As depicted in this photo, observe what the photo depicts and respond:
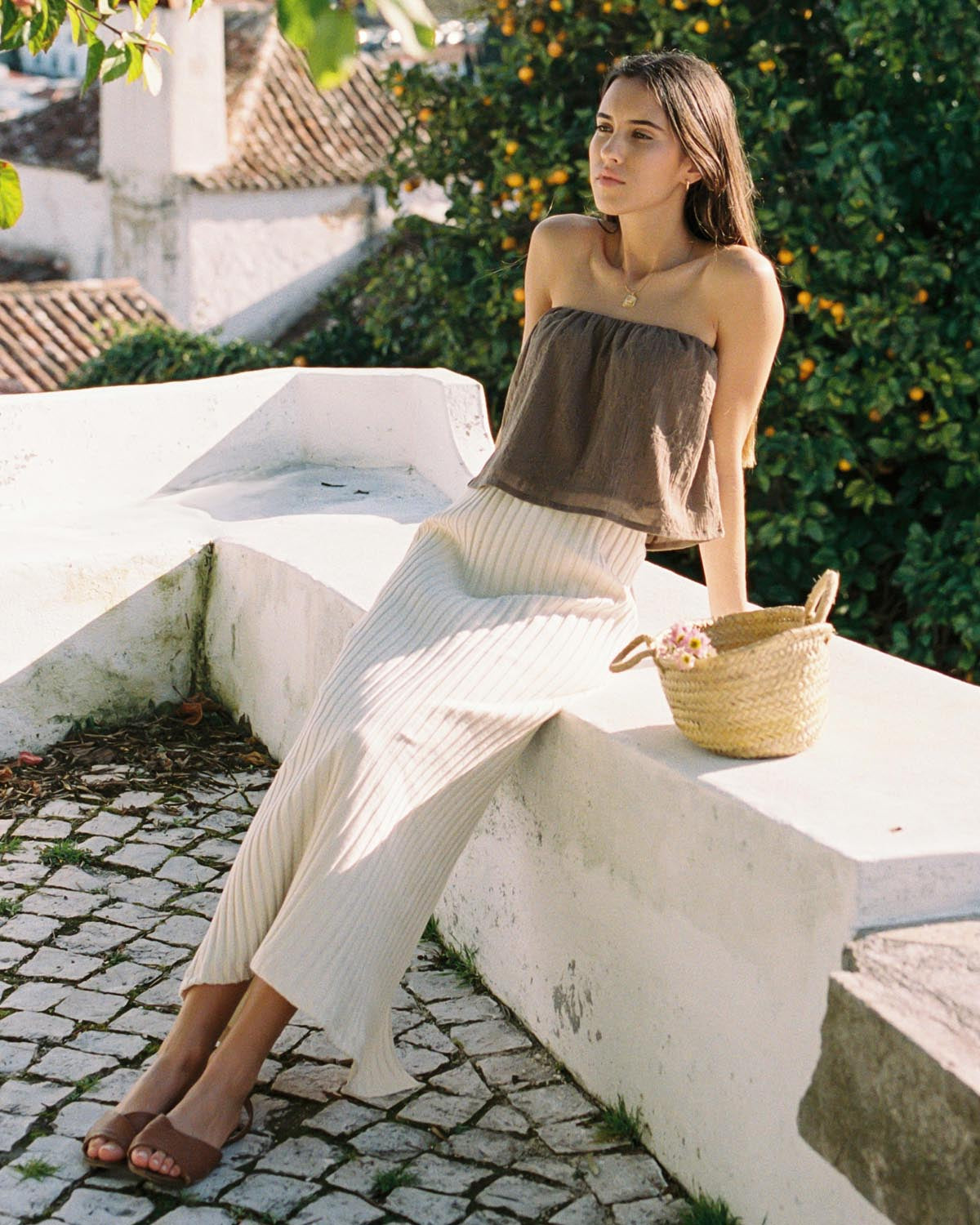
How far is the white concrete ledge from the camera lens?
8.14 ft

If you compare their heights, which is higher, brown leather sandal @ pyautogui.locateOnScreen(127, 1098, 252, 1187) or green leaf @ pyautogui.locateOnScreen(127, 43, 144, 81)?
green leaf @ pyautogui.locateOnScreen(127, 43, 144, 81)

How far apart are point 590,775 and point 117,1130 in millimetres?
1050

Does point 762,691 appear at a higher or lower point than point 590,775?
higher

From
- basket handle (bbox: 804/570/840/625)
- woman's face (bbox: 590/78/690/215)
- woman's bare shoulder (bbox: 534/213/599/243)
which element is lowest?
basket handle (bbox: 804/570/840/625)

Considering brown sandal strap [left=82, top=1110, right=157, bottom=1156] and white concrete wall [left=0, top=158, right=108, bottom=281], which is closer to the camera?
brown sandal strap [left=82, top=1110, right=157, bottom=1156]

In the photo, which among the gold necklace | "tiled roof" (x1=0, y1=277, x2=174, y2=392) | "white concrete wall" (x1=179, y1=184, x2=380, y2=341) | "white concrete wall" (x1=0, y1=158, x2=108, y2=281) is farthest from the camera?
"white concrete wall" (x1=0, y1=158, x2=108, y2=281)

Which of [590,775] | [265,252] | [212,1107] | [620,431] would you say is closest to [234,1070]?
[212,1107]

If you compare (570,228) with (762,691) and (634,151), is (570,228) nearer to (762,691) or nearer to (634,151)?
(634,151)

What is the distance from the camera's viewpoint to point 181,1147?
281cm

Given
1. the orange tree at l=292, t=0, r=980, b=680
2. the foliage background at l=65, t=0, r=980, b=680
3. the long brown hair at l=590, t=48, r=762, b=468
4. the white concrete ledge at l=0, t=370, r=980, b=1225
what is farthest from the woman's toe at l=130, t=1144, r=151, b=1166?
the orange tree at l=292, t=0, r=980, b=680

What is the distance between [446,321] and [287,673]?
3.41 meters

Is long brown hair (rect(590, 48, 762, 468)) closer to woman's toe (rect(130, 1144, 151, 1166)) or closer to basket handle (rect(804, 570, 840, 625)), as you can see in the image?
basket handle (rect(804, 570, 840, 625))

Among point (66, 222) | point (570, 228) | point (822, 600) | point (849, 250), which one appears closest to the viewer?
point (822, 600)

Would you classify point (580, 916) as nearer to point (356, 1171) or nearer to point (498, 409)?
point (356, 1171)
